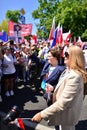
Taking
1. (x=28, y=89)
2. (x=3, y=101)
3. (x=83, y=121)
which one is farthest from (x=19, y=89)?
(x=83, y=121)

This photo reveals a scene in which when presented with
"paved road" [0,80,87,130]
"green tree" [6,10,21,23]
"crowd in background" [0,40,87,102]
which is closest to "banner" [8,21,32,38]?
"crowd in background" [0,40,87,102]

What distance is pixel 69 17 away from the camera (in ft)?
Answer: 176

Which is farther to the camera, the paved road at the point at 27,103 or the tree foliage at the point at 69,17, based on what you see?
the tree foliage at the point at 69,17

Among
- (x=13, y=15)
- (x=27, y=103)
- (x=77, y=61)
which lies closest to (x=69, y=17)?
(x=27, y=103)

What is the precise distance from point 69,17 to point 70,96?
5048 centimetres

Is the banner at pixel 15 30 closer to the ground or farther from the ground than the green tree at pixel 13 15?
farther from the ground

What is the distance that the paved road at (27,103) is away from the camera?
7.95m

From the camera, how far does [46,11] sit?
6153cm

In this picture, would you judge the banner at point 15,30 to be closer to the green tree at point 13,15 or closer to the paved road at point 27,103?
the paved road at point 27,103

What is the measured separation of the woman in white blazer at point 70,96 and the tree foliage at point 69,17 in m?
49.5

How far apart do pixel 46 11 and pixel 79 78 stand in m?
58.5

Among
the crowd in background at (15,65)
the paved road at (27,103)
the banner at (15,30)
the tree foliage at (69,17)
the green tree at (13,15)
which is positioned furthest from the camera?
the green tree at (13,15)

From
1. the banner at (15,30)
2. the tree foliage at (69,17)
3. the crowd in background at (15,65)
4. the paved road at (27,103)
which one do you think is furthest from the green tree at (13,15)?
the paved road at (27,103)

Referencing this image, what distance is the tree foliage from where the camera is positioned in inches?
2117
